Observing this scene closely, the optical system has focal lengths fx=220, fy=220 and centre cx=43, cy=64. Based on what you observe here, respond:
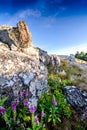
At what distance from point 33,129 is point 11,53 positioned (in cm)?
721

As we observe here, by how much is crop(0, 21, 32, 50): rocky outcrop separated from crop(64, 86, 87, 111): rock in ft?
20.5

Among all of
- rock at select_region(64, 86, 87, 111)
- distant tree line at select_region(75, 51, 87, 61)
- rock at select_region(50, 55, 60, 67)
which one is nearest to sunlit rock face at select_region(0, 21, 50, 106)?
rock at select_region(64, 86, 87, 111)

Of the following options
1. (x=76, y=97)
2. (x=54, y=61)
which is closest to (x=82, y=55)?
(x=54, y=61)

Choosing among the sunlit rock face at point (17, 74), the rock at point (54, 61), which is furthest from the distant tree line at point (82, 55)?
the sunlit rock face at point (17, 74)

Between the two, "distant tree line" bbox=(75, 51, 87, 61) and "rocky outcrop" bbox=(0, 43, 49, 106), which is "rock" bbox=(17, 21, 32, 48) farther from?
"distant tree line" bbox=(75, 51, 87, 61)

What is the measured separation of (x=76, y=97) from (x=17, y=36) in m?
8.29

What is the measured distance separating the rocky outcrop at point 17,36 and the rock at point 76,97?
20.5ft

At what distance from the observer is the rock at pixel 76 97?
17.2m

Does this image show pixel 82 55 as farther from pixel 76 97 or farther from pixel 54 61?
pixel 76 97

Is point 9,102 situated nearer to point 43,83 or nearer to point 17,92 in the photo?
point 17,92

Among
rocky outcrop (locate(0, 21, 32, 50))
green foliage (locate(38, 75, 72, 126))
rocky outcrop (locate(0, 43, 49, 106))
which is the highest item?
rocky outcrop (locate(0, 21, 32, 50))

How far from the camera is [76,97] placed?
17.8 metres

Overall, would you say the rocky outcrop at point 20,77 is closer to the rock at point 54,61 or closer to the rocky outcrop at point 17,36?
the rocky outcrop at point 17,36

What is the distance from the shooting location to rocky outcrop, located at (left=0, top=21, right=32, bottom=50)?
20.6m
